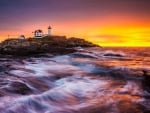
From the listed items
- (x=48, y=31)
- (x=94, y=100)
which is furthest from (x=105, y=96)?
(x=48, y=31)

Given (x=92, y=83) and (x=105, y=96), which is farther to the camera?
(x=92, y=83)

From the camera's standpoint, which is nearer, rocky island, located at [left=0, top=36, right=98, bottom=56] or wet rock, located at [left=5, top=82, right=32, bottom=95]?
wet rock, located at [left=5, top=82, right=32, bottom=95]

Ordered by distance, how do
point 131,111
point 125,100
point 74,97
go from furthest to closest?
point 74,97 < point 125,100 < point 131,111

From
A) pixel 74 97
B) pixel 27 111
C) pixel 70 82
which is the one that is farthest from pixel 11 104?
pixel 70 82

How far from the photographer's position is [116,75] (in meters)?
A: 21.2

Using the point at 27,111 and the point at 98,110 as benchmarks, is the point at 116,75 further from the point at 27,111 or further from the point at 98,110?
the point at 27,111

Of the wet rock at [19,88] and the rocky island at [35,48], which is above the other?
the wet rock at [19,88]

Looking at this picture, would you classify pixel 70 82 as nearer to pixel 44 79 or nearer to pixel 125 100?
pixel 44 79

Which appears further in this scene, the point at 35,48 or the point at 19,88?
the point at 35,48

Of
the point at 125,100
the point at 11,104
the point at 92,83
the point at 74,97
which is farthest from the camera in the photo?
the point at 92,83

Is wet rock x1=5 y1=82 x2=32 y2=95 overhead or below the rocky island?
overhead

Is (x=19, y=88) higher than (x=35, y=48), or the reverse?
(x=19, y=88)

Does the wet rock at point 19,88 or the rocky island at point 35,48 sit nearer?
the wet rock at point 19,88

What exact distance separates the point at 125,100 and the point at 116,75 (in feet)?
28.6
